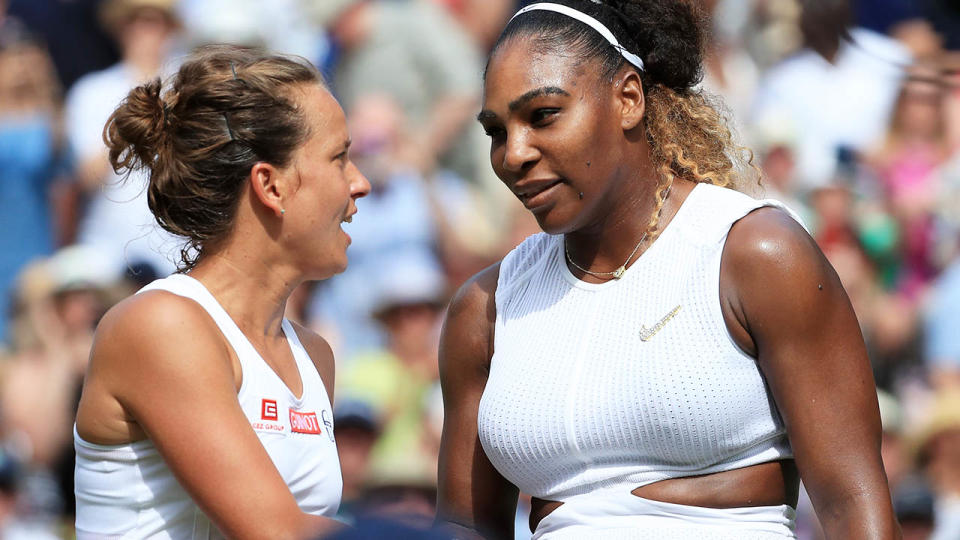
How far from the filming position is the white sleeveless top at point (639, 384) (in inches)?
86.5

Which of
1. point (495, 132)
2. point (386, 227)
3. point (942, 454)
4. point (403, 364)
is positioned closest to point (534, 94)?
point (495, 132)

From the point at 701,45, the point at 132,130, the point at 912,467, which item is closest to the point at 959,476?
the point at 912,467

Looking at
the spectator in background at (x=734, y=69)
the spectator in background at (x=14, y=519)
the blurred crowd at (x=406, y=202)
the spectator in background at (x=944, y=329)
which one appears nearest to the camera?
the spectator in background at (x=14, y=519)

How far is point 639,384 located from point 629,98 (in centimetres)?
54

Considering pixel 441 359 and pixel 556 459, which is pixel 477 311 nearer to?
pixel 441 359

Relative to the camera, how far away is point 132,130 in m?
2.28

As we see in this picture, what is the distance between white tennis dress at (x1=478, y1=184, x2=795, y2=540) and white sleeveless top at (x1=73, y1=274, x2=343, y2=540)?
336 millimetres

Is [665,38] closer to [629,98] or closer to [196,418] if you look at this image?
[629,98]

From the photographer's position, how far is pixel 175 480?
7.09ft

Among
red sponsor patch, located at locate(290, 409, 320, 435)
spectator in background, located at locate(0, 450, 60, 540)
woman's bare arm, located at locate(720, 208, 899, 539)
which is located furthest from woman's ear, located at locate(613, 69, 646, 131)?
spectator in background, located at locate(0, 450, 60, 540)

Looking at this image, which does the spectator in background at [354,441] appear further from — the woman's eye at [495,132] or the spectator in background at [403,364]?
the woman's eye at [495,132]

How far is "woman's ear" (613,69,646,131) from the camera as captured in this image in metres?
2.36

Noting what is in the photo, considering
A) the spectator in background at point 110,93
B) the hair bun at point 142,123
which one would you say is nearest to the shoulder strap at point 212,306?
the hair bun at point 142,123

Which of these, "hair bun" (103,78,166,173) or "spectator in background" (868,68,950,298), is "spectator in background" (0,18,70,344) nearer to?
"hair bun" (103,78,166,173)
